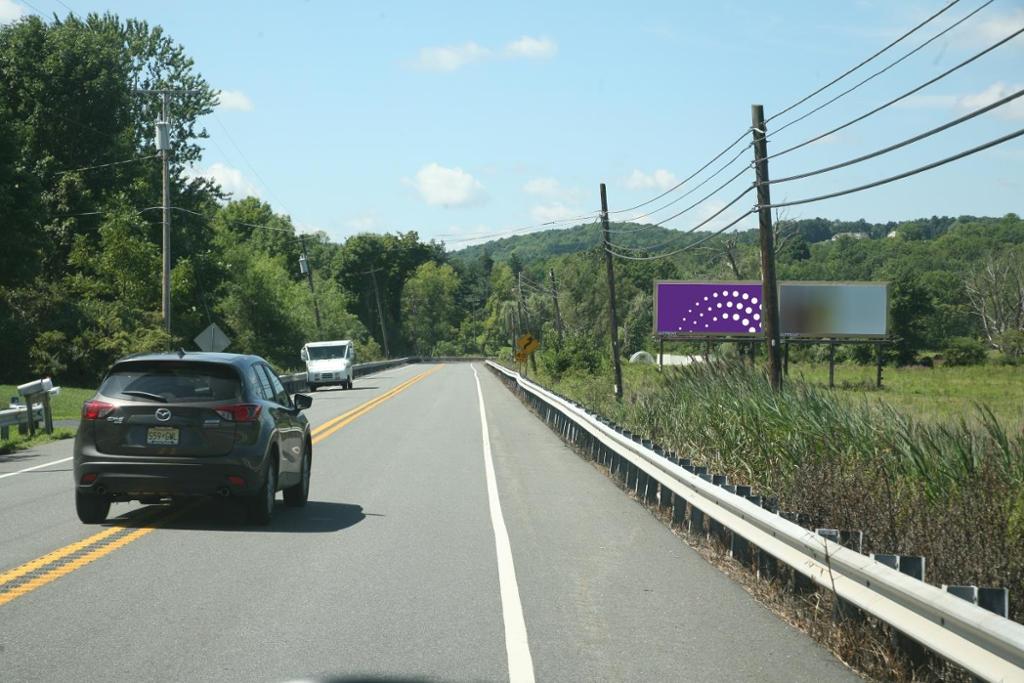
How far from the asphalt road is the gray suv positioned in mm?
402

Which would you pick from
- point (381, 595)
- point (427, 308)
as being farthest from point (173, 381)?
point (427, 308)

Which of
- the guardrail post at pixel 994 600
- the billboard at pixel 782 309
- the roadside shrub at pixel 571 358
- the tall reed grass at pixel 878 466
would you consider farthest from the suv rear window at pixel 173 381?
the billboard at pixel 782 309

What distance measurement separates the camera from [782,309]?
70000 mm

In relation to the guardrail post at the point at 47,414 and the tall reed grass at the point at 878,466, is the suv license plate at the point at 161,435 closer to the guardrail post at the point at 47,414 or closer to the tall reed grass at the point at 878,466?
the tall reed grass at the point at 878,466

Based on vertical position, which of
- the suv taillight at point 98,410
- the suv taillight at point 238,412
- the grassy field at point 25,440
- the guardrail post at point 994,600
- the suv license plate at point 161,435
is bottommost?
the grassy field at point 25,440

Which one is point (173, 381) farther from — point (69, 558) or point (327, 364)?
point (327, 364)

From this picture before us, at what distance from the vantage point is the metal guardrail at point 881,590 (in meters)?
4.99

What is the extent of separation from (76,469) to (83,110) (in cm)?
5651

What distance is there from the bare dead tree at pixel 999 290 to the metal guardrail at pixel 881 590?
111 m

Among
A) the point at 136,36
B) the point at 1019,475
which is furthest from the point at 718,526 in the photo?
the point at 136,36

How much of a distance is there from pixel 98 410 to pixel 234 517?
1.89 meters

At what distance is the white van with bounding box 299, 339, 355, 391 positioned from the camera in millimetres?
54344

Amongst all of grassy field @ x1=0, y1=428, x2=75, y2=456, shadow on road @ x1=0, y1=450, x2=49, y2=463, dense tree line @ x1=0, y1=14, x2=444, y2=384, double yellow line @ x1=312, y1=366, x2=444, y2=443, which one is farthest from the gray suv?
dense tree line @ x1=0, y1=14, x2=444, y2=384

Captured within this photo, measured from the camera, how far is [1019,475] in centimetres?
936
